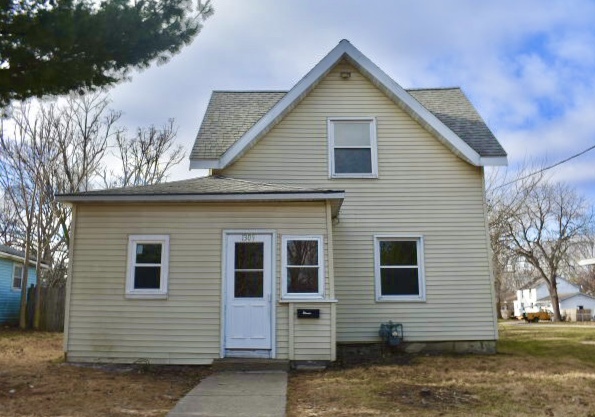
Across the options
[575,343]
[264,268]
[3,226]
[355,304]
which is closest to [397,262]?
[355,304]

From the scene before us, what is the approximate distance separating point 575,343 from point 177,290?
434 inches

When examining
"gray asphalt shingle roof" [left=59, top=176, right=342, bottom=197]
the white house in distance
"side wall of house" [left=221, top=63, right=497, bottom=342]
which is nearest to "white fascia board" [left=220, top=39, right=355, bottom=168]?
"side wall of house" [left=221, top=63, right=497, bottom=342]

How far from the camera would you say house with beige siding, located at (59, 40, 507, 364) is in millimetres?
9625

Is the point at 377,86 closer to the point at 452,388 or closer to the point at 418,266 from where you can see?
the point at 418,266

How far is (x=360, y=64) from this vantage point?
40.3ft

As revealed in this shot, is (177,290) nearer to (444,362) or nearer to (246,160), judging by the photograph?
(246,160)

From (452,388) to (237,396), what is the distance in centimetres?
310

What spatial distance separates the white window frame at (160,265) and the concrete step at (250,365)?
5.56 feet

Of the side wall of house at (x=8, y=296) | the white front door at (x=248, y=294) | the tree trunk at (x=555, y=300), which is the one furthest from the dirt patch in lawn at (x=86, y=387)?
the tree trunk at (x=555, y=300)

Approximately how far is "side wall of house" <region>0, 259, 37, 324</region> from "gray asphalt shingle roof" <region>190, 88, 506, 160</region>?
40.9ft

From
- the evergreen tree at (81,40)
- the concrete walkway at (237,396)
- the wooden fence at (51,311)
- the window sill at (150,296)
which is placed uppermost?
the evergreen tree at (81,40)

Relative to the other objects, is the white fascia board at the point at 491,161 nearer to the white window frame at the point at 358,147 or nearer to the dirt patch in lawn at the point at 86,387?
the white window frame at the point at 358,147

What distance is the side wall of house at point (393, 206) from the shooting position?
1153 centimetres

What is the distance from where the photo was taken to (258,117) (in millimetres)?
13898
